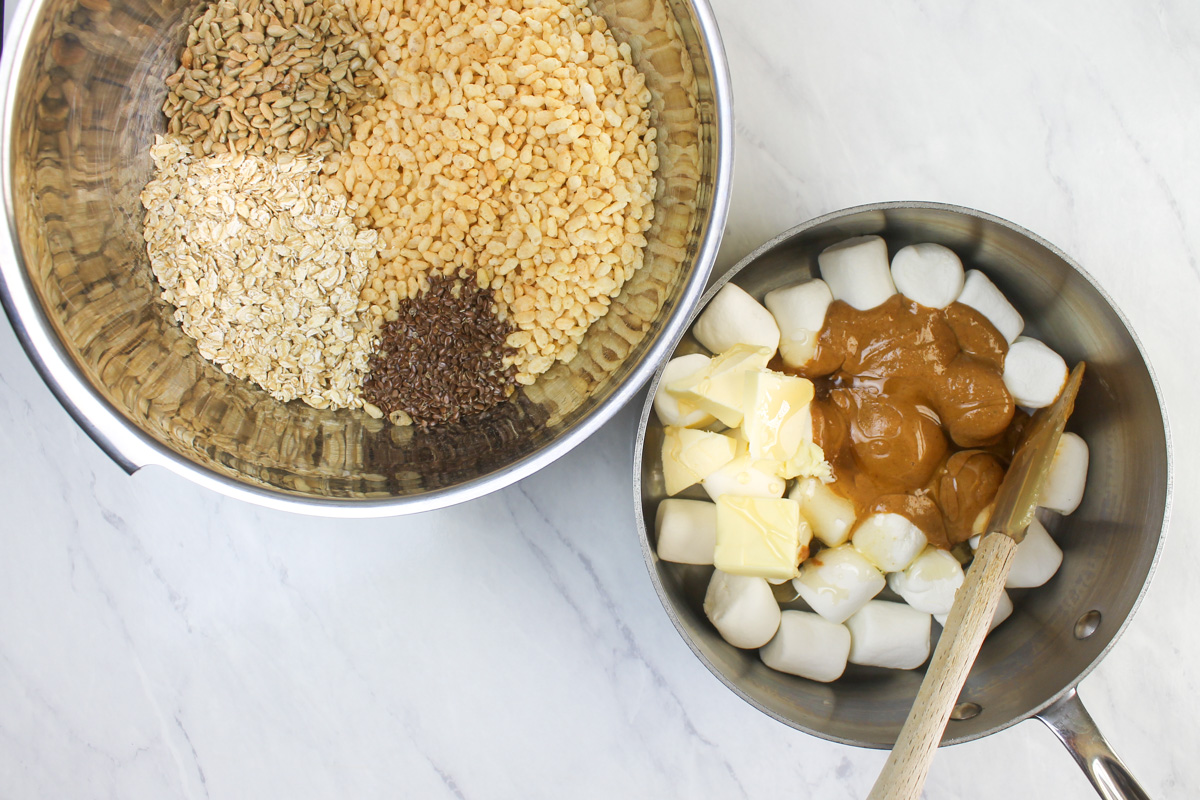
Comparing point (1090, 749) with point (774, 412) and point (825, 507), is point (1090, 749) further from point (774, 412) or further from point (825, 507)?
point (774, 412)

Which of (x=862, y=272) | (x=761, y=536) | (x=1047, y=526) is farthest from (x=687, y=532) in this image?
(x=1047, y=526)

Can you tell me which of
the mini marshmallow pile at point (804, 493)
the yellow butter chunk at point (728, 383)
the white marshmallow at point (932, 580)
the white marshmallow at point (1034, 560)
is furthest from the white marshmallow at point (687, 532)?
the white marshmallow at point (1034, 560)

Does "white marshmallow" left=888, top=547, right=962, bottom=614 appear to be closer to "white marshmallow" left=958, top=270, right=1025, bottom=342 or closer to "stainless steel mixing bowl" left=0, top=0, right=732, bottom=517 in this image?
"white marshmallow" left=958, top=270, right=1025, bottom=342

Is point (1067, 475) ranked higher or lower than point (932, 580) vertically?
higher

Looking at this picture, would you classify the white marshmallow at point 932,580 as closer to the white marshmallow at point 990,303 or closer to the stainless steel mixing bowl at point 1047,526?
the stainless steel mixing bowl at point 1047,526

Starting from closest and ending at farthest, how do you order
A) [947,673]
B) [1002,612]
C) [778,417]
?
[947,673], [778,417], [1002,612]
